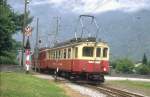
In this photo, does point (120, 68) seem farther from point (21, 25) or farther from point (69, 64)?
point (69, 64)

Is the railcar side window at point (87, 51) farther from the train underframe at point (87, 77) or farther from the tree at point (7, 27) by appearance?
the tree at point (7, 27)

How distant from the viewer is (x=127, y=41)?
554 ft

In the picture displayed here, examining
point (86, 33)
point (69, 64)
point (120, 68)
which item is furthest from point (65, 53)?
point (120, 68)

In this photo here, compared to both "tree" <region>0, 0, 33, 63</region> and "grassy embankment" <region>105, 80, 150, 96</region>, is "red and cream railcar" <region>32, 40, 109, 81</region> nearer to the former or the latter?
"grassy embankment" <region>105, 80, 150, 96</region>

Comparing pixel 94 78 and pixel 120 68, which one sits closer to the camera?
pixel 94 78

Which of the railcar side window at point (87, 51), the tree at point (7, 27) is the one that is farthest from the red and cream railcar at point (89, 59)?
the tree at point (7, 27)

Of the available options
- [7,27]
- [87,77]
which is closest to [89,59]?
[87,77]

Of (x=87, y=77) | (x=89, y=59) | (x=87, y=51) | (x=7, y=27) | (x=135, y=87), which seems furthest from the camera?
(x=7, y=27)

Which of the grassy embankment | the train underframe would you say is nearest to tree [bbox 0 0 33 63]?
the train underframe

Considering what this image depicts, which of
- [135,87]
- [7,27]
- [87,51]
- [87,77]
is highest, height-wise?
[7,27]

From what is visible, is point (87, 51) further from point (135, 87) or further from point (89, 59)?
point (135, 87)

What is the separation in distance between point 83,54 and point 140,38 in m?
137

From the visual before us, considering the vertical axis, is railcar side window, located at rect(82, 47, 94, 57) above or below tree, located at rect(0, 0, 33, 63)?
below

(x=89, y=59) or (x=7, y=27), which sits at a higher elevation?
(x=7, y=27)
